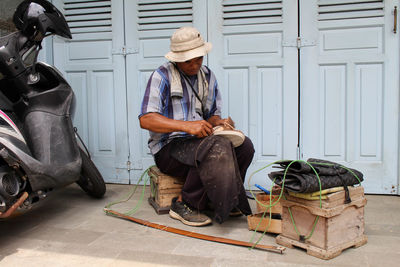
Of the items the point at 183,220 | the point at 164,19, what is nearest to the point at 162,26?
the point at 164,19

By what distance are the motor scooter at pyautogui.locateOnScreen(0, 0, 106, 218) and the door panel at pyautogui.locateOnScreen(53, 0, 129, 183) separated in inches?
36.4

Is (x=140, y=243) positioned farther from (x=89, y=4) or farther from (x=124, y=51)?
(x=89, y=4)

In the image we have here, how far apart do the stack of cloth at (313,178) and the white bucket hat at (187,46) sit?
3.15 ft

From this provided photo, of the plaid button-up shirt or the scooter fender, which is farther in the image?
the plaid button-up shirt

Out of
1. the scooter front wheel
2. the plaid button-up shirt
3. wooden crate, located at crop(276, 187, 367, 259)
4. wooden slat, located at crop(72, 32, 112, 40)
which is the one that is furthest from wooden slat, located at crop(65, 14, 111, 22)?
wooden crate, located at crop(276, 187, 367, 259)

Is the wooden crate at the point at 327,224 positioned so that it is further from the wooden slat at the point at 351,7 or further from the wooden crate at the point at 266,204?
the wooden slat at the point at 351,7

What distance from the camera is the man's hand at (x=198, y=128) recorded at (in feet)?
8.01

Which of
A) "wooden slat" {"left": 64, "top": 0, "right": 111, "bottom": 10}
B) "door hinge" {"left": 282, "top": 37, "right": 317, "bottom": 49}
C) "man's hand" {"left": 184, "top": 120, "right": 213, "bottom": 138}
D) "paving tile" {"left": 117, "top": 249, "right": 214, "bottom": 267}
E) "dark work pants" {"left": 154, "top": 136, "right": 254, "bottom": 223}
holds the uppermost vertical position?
"wooden slat" {"left": 64, "top": 0, "right": 111, "bottom": 10}

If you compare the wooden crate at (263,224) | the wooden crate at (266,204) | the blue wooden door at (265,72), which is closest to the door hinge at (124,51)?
the blue wooden door at (265,72)

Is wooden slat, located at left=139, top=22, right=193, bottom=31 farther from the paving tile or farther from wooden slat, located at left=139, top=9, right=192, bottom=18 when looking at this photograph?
the paving tile

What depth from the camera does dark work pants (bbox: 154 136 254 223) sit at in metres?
2.31

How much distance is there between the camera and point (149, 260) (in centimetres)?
199

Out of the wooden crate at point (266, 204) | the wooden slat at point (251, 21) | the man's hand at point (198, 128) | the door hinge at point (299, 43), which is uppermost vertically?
the wooden slat at point (251, 21)

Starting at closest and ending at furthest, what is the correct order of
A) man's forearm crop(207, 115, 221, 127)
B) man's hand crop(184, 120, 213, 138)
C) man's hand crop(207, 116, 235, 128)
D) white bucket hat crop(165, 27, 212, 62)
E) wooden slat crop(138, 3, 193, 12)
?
man's hand crop(184, 120, 213, 138)
white bucket hat crop(165, 27, 212, 62)
man's hand crop(207, 116, 235, 128)
man's forearm crop(207, 115, 221, 127)
wooden slat crop(138, 3, 193, 12)
